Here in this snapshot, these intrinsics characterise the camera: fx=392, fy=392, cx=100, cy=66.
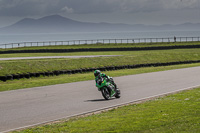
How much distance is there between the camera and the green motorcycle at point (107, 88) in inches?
591

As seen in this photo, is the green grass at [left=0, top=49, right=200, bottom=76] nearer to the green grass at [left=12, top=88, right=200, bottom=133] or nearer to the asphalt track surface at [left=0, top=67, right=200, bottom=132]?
the asphalt track surface at [left=0, top=67, right=200, bottom=132]

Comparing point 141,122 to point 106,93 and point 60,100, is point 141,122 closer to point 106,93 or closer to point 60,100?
point 106,93

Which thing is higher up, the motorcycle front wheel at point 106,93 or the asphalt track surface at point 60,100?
the motorcycle front wheel at point 106,93

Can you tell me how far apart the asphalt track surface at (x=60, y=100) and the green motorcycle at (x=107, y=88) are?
0.30 meters

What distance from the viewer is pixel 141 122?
9.54 metres

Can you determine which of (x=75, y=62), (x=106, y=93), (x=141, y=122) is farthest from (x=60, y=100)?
(x=75, y=62)

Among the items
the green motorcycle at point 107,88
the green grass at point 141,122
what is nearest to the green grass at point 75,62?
the green motorcycle at point 107,88

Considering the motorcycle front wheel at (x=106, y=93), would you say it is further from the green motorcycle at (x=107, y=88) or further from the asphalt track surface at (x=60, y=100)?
the asphalt track surface at (x=60, y=100)

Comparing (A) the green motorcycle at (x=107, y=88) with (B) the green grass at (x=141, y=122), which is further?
(A) the green motorcycle at (x=107, y=88)

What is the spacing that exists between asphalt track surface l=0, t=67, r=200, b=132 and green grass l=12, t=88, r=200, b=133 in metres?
1.10

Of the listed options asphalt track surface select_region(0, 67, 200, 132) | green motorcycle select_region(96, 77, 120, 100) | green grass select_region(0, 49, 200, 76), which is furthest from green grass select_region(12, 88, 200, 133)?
green grass select_region(0, 49, 200, 76)

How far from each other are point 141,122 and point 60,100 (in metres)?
5.98

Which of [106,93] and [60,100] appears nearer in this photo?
[60,100]

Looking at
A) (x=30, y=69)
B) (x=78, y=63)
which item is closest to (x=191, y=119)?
(x=30, y=69)
